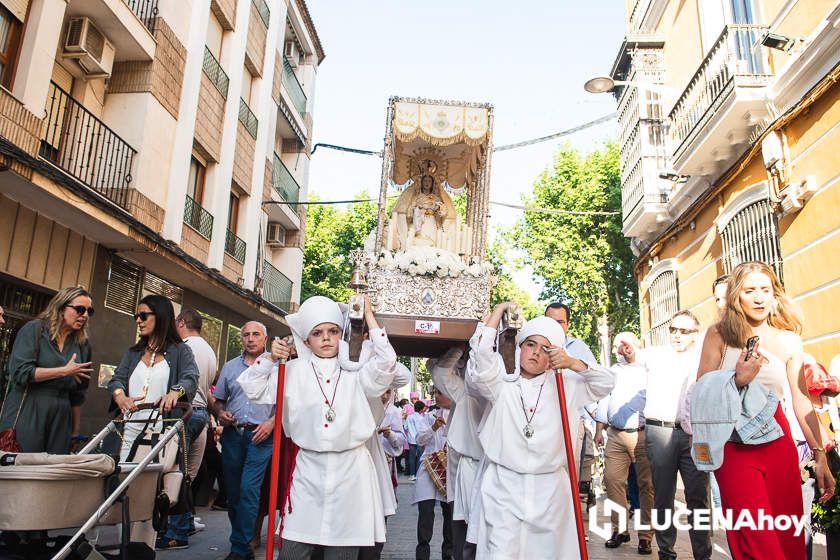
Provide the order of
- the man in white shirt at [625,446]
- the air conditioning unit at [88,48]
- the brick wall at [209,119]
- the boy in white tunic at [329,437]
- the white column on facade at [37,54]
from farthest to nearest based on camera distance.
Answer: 1. the brick wall at [209,119]
2. the air conditioning unit at [88,48]
3. the white column on facade at [37,54]
4. the man in white shirt at [625,446]
5. the boy in white tunic at [329,437]

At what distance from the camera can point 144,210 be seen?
37.3 ft

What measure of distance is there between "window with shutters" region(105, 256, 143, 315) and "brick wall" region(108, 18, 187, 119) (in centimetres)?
322

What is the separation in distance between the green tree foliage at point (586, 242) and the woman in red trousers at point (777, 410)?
64.6 feet

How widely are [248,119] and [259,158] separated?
3.79 feet

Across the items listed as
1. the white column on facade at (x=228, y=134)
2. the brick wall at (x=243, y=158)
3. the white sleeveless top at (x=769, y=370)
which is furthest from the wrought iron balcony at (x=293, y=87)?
the white sleeveless top at (x=769, y=370)

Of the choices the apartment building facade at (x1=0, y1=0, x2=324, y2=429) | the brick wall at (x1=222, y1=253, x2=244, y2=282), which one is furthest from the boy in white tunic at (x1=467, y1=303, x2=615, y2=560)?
the brick wall at (x1=222, y1=253, x2=244, y2=282)

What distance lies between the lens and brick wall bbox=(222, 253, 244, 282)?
15606 mm

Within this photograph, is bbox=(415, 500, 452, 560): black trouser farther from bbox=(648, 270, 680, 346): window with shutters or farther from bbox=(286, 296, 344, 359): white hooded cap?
bbox=(648, 270, 680, 346): window with shutters

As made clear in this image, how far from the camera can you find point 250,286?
17.4m

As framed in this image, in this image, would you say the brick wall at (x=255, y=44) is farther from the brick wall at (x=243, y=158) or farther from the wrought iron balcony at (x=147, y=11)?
the wrought iron balcony at (x=147, y=11)

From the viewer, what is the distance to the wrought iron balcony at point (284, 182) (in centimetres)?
1989

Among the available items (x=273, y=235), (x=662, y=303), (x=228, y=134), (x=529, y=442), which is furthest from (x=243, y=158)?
(x=529, y=442)

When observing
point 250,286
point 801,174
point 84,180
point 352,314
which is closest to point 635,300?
point 250,286

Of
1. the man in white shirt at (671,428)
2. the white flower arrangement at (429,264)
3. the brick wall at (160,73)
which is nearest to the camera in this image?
the man in white shirt at (671,428)
